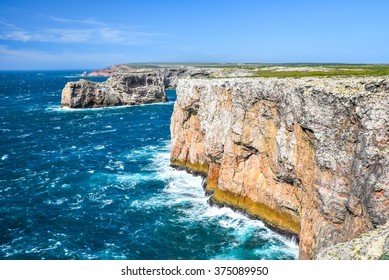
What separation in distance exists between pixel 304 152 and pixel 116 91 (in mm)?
136101

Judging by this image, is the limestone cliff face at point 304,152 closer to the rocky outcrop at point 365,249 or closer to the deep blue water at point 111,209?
the deep blue water at point 111,209

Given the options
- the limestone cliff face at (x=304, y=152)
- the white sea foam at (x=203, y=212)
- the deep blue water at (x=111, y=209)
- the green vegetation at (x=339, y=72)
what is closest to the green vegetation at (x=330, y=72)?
the green vegetation at (x=339, y=72)

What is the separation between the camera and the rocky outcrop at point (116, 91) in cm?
15325

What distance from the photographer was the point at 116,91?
164 metres

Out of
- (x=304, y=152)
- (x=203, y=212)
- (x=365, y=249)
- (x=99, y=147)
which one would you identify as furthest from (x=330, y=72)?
(x=99, y=147)

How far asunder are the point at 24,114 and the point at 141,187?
10108cm

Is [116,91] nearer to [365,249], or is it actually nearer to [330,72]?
[330,72]

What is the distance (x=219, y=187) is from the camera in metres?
53.1

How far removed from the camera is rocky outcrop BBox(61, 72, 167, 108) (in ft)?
503

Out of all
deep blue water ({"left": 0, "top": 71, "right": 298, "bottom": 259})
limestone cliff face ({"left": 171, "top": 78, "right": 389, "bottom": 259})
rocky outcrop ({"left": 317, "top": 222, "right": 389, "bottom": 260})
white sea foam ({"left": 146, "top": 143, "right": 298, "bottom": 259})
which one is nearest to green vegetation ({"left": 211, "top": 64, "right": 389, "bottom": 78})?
limestone cliff face ({"left": 171, "top": 78, "right": 389, "bottom": 259})

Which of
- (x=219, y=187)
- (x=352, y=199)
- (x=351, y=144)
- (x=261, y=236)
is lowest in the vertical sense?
(x=261, y=236)

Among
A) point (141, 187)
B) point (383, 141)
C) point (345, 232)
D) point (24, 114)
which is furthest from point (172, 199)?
point (24, 114)

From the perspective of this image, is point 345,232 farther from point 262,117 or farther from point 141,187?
point 141,187

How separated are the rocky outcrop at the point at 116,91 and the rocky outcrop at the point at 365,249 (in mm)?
139141
